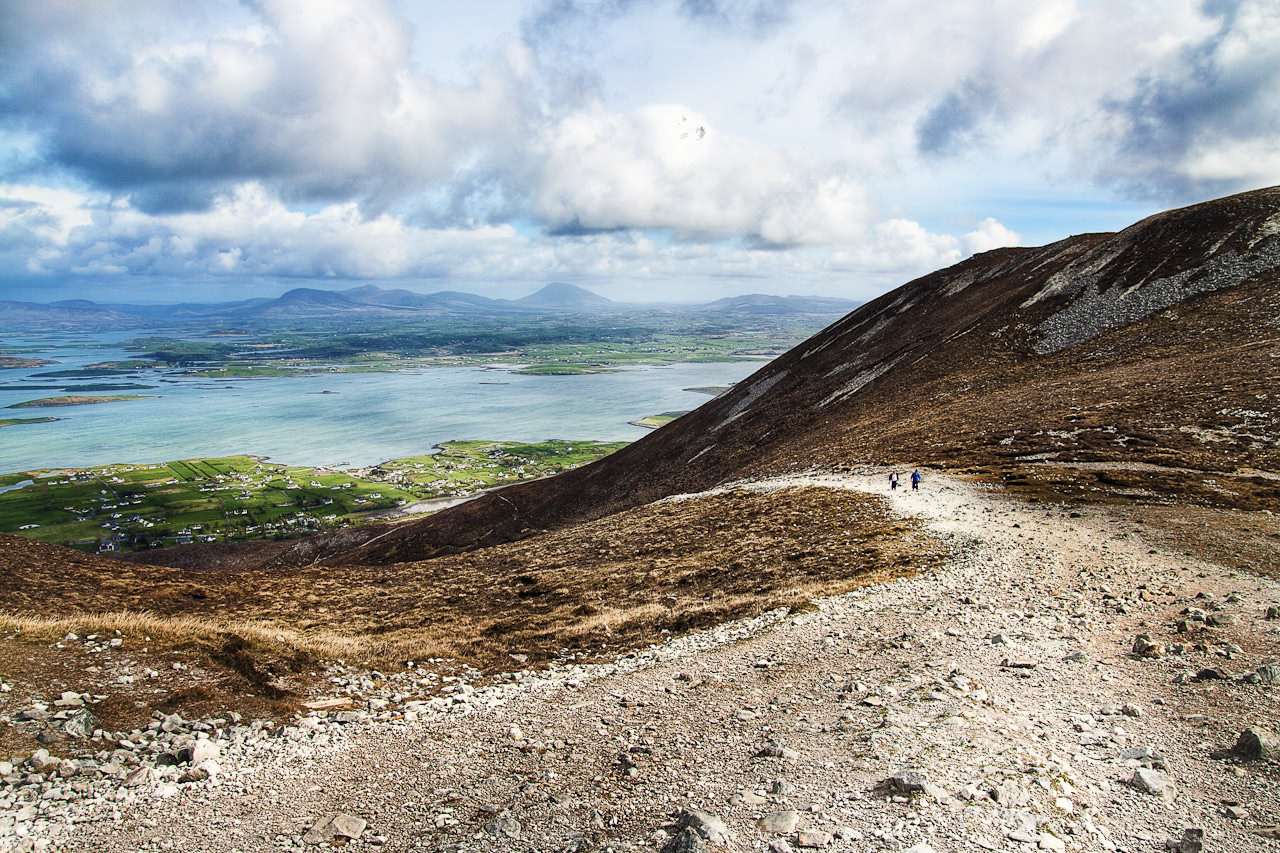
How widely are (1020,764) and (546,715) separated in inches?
301

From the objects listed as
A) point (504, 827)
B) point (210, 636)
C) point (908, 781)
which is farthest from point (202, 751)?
point (908, 781)

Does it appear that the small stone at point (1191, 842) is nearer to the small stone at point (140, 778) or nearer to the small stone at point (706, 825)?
the small stone at point (706, 825)

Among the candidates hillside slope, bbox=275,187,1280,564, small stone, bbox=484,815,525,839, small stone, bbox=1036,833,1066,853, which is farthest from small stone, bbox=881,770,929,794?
hillside slope, bbox=275,187,1280,564

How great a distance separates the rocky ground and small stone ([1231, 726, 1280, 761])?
3 centimetres

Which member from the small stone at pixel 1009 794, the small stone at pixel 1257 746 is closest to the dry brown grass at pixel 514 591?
the small stone at pixel 1009 794

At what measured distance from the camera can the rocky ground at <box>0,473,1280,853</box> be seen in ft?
24.3

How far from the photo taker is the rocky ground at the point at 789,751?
7.41 m

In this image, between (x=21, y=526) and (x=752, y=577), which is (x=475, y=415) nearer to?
(x=21, y=526)

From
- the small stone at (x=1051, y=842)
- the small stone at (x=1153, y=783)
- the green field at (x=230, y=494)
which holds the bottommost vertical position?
the green field at (x=230, y=494)

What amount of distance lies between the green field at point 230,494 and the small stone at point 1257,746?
304 ft

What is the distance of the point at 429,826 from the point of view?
26.0 feet

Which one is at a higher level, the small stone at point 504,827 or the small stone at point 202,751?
the small stone at point 202,751

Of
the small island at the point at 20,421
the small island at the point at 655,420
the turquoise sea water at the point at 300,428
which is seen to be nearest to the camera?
the turquoise sea water at the point at 300,428

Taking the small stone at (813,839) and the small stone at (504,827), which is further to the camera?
the small stone at (504,827)
